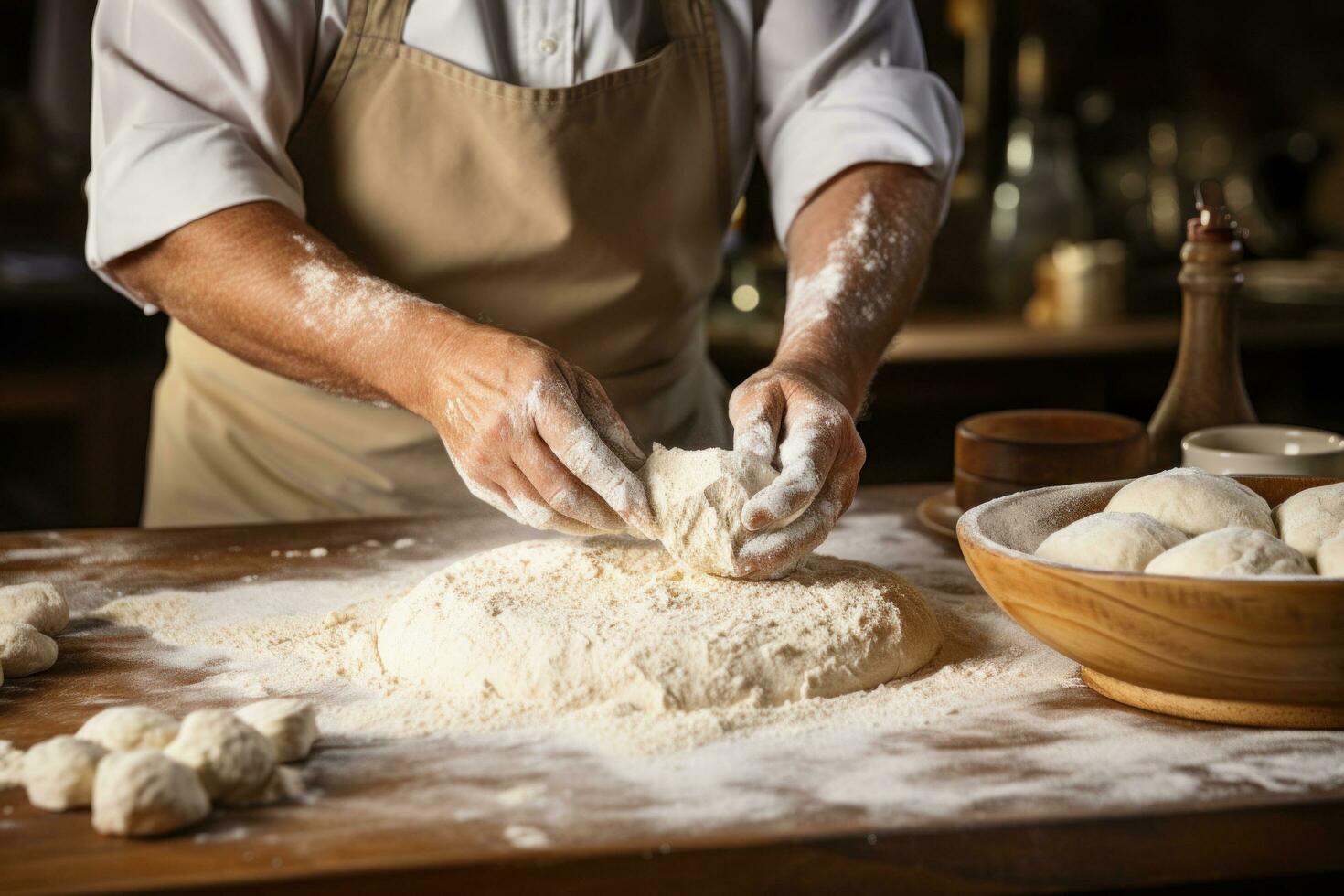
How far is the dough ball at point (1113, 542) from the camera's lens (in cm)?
106

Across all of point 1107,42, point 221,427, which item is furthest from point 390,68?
point 1107,42

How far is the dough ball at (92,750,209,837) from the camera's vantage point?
0.87m

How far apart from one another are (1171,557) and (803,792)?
1.17 ft

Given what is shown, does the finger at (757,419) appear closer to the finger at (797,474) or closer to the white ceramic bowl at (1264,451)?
the finger at (797,474)

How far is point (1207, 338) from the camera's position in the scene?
1661 mm

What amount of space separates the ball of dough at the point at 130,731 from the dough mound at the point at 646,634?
0.25 meters

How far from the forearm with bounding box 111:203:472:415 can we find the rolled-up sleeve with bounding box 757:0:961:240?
67 centimetres

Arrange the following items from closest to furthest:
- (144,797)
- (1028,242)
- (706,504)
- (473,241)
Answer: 1. (144,797)
2. (706,504)
3. (473,241)
4. (1028,242)

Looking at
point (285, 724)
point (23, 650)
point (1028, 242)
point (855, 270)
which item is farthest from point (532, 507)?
point (1028, 242)

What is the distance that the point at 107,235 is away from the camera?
1591mm

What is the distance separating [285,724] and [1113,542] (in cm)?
67

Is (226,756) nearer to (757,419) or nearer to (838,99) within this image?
(757,419)

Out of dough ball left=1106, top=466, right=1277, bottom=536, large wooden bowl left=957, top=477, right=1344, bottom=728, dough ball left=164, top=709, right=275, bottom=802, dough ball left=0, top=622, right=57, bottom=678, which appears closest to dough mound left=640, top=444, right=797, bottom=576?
large wooden bowl left=957, top=477, right=1344, bottom=728

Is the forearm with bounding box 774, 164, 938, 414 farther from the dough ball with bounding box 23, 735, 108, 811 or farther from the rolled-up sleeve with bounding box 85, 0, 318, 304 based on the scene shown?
the dough ball with bounding box 23, 735, 108, 811
